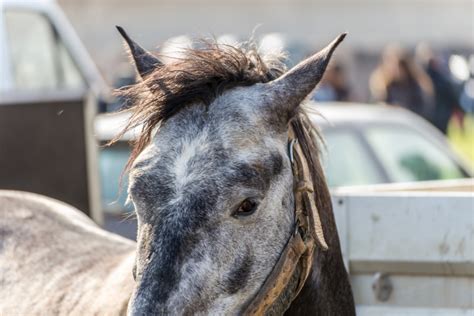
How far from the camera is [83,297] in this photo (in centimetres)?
408

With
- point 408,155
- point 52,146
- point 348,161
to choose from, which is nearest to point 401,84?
point 408,155

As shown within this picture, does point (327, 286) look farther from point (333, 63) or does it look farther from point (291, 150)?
point (333, 63)

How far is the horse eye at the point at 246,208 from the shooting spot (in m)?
3.28

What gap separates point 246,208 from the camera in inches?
130

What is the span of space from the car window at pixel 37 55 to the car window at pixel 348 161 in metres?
2.67

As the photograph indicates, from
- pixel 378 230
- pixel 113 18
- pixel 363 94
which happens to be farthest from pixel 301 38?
pixel 378 230

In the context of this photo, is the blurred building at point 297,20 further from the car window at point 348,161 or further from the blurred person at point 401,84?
the car window at point 348,161

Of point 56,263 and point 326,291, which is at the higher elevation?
point 326,291

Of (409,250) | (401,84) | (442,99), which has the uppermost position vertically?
(409,250)

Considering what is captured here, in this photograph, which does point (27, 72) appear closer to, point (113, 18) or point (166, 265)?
point (166, 265)

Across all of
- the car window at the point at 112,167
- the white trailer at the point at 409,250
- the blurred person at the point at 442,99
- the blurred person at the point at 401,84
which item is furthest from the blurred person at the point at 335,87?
the white trailer at the point at 409,250

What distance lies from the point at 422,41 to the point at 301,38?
115 inches

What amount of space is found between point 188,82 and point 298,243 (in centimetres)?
62

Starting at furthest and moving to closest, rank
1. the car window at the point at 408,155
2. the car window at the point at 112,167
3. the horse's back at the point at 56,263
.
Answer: the car window at the point at 408,155, the car window at the point at 112,167, the horse's back at the point at 56,263
